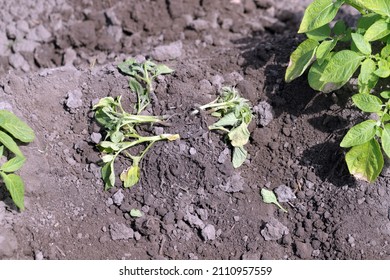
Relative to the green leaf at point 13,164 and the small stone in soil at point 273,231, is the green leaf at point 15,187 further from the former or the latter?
the small stone in soil at point 273,231

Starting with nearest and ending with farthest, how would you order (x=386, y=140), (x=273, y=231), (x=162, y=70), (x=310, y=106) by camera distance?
(x=386, y=140) → (x=273, y=231) → (x=310, y=106) → (x=162, y=70)

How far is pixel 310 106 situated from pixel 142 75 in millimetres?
910

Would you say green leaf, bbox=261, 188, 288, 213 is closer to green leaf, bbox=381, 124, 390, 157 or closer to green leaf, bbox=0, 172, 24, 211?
green leaf, bbox=381, 124, 390, 157

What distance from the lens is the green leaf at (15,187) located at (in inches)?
131

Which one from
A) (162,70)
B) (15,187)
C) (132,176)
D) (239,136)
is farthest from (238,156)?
(15,187)

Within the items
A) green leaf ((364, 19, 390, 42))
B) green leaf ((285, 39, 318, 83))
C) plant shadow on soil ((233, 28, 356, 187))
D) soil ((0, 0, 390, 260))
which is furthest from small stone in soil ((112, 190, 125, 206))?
green leaf ((364, 19, 390, 42))

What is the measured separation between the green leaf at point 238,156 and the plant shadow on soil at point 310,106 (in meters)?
0.29

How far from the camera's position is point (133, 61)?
3.90m

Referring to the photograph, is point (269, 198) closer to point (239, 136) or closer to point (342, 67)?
point (239, 136)

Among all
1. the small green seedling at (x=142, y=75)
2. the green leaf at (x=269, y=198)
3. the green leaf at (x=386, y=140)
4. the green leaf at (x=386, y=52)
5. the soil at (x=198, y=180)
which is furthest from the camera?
the small green seedling at (x=142, y=75)

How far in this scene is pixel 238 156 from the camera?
3.59 m

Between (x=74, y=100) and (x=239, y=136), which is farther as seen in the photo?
(x=74, y=100)

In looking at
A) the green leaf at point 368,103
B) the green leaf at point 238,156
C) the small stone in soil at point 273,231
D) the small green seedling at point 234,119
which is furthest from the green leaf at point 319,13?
the small stone in soil at point 273,231
